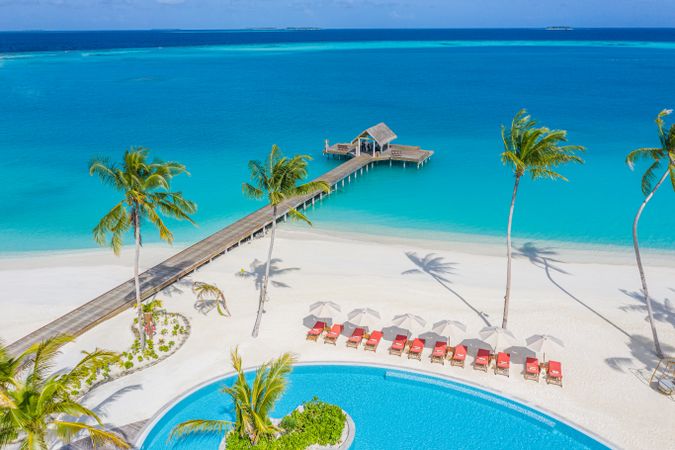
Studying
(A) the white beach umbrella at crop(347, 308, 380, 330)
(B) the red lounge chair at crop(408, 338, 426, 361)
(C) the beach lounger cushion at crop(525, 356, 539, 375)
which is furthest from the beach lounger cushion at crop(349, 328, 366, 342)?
(C) the beach lounger cushion at crop(525, 356, 539, 375)

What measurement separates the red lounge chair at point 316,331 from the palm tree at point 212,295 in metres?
4.22

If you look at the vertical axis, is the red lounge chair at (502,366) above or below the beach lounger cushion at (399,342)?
below

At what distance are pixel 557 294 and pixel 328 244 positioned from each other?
44.5ft

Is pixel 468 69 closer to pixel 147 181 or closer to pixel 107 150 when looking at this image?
pixel 107 150

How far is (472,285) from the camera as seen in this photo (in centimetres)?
2655

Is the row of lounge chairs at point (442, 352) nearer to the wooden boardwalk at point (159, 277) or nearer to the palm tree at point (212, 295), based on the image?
the palm tree at point (212, 295)

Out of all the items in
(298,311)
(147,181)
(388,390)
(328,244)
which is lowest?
(388,390)

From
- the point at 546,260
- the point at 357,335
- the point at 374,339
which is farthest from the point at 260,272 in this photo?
the point at 546,260

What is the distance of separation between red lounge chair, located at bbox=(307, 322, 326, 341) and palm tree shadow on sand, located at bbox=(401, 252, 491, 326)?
739cm

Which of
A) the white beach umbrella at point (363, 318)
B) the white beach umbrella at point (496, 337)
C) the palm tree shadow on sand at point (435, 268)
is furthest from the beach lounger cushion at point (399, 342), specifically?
the palm tree shadow on sand at point (435, 268)

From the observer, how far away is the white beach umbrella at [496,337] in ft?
63.6

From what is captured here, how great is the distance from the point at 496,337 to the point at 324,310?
6984mm

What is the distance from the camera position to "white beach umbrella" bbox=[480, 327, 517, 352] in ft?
63.6

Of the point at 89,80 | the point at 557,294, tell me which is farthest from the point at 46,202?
the point at 89,80
